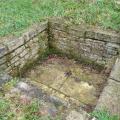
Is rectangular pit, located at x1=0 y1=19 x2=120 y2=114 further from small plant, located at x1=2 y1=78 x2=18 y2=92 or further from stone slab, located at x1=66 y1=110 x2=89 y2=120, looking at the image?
stone slab, located at x1=66 y1=110 x2=89 y2=120

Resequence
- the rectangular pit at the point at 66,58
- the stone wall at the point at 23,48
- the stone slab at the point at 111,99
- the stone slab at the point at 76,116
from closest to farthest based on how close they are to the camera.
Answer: the stone slab at the point at 76,116 < the stone slab at the point at 111,99 < the stone wall at the point at 23,48 < the rectangular pit at the point at 66,58

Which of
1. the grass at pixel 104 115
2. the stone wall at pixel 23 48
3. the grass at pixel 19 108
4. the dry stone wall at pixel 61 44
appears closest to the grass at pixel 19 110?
the grass at pixel 19 108

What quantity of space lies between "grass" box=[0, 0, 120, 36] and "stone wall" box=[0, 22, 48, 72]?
0.18 m

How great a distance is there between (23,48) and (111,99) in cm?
211

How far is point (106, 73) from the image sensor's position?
16.0ft

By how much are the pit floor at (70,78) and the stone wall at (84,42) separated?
0.26 m

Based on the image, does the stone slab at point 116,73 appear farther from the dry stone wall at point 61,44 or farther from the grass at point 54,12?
the grass at point 54,12

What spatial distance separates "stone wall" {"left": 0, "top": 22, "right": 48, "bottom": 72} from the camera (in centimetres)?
416

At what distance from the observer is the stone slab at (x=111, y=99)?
121 inches

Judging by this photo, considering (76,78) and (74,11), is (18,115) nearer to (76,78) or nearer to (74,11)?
(76,78)

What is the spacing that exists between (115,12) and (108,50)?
3.29ft

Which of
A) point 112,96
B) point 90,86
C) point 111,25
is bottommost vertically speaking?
point 90,86

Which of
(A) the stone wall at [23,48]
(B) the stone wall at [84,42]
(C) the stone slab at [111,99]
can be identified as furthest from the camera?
(B) the stone wall at [84,42]

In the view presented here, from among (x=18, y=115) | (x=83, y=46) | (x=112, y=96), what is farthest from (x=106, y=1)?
(x=18, y=115)
